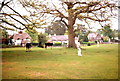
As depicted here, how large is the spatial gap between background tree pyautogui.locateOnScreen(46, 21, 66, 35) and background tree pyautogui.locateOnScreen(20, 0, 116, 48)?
0.13 meters

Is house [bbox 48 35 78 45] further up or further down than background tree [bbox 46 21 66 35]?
further down

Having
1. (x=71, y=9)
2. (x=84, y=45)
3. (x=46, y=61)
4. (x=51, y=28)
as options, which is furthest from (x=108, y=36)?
(x=46, y=61)

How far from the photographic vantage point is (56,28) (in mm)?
4566

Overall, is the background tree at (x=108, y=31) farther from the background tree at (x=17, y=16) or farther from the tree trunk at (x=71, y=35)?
the background tree at (x=17, y=16)

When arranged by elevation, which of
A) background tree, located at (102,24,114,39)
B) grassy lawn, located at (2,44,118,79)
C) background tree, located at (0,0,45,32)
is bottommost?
grassy lawn, located at (2,44,118,79)

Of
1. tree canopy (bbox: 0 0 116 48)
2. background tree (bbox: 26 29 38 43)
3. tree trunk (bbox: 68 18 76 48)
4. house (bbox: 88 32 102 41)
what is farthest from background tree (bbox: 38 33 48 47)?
house (bbox: 88 32 102 41)

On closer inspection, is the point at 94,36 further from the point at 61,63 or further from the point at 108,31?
the point at 61,63

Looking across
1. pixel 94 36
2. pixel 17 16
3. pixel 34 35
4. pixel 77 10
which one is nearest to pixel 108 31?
pixel 94 36

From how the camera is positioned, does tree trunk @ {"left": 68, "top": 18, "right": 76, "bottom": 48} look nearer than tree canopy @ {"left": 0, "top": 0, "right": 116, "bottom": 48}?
Yes

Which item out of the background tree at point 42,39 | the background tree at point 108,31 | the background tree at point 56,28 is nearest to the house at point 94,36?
the background tree at point 108,31

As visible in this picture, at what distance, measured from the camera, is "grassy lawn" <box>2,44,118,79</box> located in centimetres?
326

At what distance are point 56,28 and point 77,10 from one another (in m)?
0.83

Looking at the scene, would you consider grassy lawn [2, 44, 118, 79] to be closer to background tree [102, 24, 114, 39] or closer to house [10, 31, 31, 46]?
house [10, 31, 31, 46]

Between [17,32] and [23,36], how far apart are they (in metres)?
0.19
